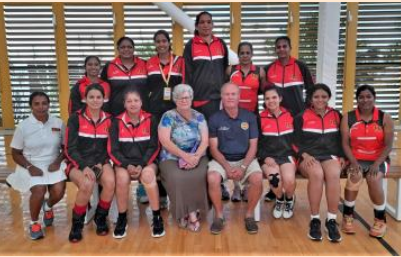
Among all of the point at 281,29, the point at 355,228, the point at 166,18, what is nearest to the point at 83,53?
the point at 166,18

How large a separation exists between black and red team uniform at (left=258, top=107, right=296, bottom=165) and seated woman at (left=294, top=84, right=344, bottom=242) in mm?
66

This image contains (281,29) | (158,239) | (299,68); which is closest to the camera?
(158,239)

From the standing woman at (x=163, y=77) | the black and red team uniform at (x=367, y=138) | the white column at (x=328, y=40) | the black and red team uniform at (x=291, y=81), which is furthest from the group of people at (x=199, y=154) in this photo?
the white column at (x=328, y=40)

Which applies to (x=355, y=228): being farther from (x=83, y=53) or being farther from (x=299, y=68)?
(x=83, y=53)

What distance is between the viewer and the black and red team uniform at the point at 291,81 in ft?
11.7

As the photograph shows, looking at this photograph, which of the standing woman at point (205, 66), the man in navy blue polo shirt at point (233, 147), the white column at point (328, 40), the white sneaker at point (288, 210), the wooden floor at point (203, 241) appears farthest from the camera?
the white column at point (328, 40)

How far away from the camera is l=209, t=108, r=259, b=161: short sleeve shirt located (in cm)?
318

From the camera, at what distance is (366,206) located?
3.63 meters

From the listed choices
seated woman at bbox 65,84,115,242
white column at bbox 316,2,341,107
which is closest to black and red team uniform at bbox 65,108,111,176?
seated woman at bbox 65,84,115,242

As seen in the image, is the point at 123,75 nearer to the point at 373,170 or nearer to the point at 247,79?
the point at 247,79

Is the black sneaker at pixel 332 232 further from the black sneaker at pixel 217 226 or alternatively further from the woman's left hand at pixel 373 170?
the black sneaker at pixel 217 226

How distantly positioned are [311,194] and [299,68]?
122cm

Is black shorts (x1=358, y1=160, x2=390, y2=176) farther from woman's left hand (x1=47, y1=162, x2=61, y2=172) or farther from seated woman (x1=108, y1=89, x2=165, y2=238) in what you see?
woman's left hand (x1=47, y1=162, x2=61, y2=172)

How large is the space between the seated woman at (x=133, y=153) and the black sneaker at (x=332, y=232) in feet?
4.18
